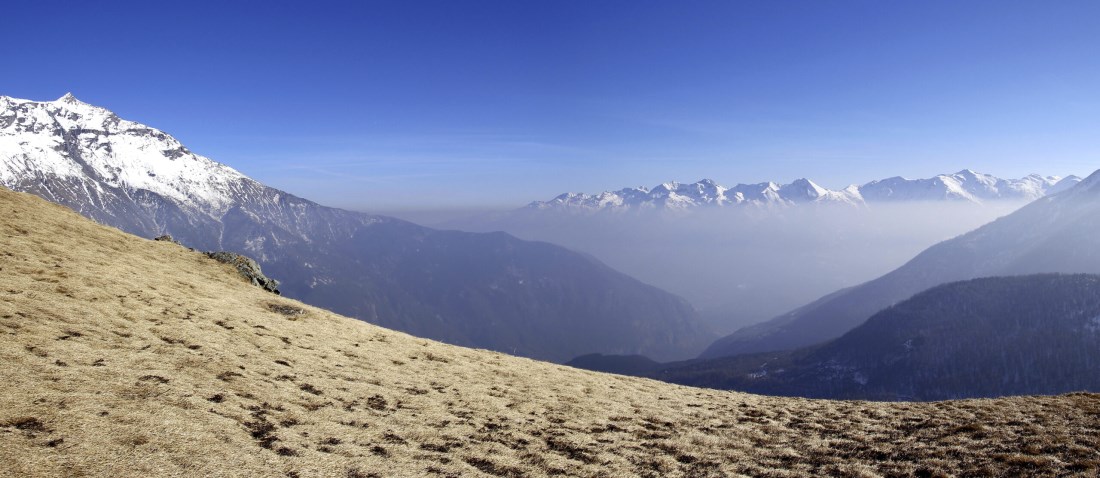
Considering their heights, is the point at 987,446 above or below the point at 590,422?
above

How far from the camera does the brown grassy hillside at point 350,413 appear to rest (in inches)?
731

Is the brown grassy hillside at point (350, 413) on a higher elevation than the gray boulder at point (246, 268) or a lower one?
lower

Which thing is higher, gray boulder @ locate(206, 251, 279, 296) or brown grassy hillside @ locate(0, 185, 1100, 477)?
gray boulder @ locate(206, 251, 279, 296)

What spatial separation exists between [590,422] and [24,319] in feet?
102

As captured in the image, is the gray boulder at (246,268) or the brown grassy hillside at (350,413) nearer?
the brown grassy hillside at (350,413)

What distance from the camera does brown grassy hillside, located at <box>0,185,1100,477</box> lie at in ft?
61.0

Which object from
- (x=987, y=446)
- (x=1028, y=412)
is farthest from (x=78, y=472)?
(x=1028, y=412)

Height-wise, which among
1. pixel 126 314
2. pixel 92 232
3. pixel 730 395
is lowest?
pixel 730 395

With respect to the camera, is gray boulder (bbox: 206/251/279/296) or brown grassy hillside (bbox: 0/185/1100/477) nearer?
brown grassy hillside (bbox: 0/185/1100/477)

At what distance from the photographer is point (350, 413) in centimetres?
2470

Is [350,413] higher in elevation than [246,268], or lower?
lower

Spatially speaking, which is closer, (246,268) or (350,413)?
(350,413)

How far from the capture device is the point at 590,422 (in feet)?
91.1

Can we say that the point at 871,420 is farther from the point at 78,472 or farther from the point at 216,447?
the point at 78,472
